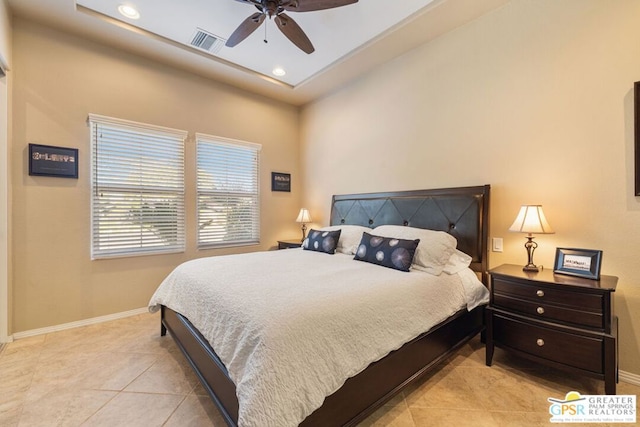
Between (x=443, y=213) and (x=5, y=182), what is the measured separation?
4069 mm

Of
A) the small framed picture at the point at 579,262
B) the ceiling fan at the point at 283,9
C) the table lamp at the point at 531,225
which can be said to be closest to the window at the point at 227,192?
the ceiling fan at the point at 283,9

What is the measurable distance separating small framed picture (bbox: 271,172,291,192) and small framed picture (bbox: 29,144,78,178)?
2.41 meters

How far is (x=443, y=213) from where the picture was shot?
2768mm

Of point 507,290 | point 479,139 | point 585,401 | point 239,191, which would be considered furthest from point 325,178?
point 585,401

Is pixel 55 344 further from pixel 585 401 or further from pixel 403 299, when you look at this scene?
pixel 585 401

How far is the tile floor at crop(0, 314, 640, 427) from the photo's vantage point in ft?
5.31

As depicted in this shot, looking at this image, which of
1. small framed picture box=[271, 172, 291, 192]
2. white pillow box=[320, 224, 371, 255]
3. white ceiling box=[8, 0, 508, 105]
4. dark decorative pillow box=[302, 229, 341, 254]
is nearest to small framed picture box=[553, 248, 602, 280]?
white pillow box=[320, 224, 371, 255]

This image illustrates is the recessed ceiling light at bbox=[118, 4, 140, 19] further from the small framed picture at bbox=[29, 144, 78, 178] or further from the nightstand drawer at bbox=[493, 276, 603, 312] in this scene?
the nightstand drawer at bbox=[493, 276, 603, 312]

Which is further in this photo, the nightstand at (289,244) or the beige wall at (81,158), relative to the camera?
the nightstand at (289,244)

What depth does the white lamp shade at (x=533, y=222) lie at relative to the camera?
2084 mm

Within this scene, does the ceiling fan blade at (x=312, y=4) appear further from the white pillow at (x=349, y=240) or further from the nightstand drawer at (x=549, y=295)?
the nightstand drawer at (x=549, y=295)

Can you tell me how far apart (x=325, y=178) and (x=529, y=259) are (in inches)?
111

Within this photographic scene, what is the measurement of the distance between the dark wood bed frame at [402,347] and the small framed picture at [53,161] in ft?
5.85

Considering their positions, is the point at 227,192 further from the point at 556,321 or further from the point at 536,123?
the point at 556,321
